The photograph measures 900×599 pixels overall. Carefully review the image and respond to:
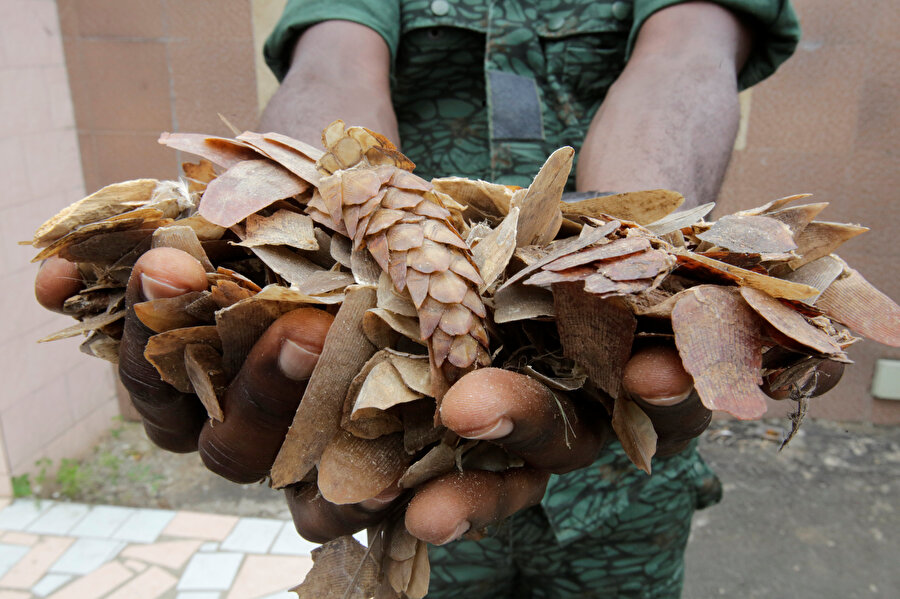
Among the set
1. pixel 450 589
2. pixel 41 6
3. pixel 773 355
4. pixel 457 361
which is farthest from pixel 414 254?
pixel 41 6

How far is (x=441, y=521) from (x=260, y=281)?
24 cm

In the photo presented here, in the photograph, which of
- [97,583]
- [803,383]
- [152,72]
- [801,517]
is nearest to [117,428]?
[97,583]

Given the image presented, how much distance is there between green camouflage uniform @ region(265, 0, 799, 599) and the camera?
88 centimetres

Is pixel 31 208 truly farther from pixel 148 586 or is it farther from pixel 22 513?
pixel 148 586

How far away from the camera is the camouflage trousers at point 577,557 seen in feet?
3.23

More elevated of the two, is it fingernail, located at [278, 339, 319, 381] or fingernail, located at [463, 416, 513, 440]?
fingernail, located at [278, 339, 319, 381]

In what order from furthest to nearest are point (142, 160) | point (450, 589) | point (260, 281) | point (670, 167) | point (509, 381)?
point (142, 160) < point (450, 589) < point (670, 167) < point (260, 281) < point (509, 381)

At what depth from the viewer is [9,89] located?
189 centimetres

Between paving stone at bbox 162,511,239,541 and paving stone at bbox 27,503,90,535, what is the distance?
269 mm

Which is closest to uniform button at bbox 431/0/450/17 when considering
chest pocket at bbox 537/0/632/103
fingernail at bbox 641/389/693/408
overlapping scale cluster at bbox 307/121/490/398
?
chest pocket at bbox 537/0/632/103

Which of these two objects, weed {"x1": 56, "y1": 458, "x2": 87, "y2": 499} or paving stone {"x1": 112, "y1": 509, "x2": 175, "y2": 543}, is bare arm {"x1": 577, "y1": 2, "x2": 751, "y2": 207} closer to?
paving stone {"x1": 112, "y1": 509, "x2": 175, "y2": 543}

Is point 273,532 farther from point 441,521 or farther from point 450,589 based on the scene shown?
point 441,521

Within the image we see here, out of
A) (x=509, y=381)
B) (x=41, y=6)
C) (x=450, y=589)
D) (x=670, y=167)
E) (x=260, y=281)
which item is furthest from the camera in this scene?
(x=41, y=6)

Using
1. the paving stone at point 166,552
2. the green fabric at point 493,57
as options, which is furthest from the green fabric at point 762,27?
the paving stone at point 166,552
